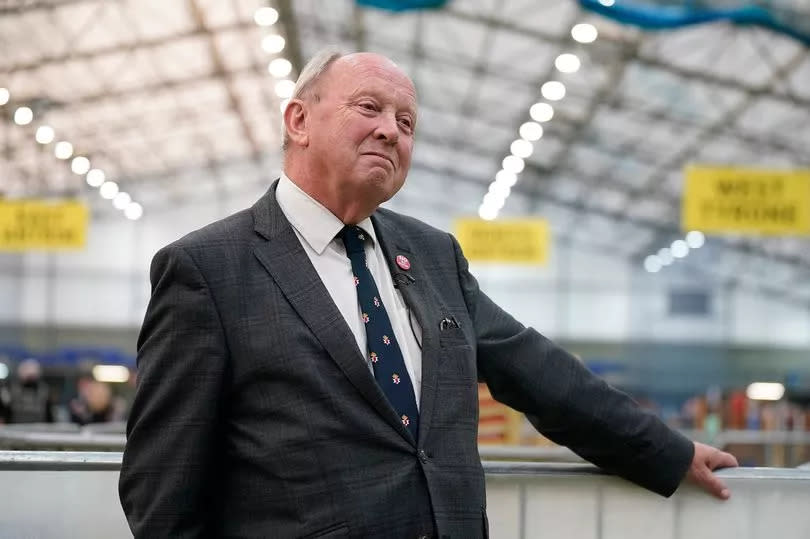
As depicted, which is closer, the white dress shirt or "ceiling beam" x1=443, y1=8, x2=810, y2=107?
the white dress shirt

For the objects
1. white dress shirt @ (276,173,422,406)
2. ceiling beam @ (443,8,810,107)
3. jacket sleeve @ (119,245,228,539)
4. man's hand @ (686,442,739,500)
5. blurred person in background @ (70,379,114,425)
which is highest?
ceiling beam @ (443,8,810,107)

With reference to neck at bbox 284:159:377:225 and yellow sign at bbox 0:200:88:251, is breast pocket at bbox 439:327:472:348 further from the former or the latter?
yellow sign at bbox 0:200:88:251

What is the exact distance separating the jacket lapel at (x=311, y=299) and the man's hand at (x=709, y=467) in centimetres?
83

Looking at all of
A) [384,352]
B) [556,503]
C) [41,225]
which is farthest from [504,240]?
[384,352]

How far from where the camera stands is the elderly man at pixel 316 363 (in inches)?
79.2

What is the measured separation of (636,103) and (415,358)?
1882 centimetres

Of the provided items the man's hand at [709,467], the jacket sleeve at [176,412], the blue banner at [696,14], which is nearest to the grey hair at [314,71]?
the jacket sleeve at [176,412]

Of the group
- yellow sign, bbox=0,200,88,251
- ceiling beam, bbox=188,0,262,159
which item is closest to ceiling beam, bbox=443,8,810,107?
ceiling beam, bbox=188,0,262,159

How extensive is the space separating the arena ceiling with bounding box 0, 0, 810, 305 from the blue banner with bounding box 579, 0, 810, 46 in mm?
5231

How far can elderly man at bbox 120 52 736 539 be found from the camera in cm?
201

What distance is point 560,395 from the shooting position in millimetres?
2422

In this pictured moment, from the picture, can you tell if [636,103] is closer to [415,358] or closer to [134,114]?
[134,114]

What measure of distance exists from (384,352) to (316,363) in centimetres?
14

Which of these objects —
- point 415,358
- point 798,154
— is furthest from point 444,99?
point 415,358
